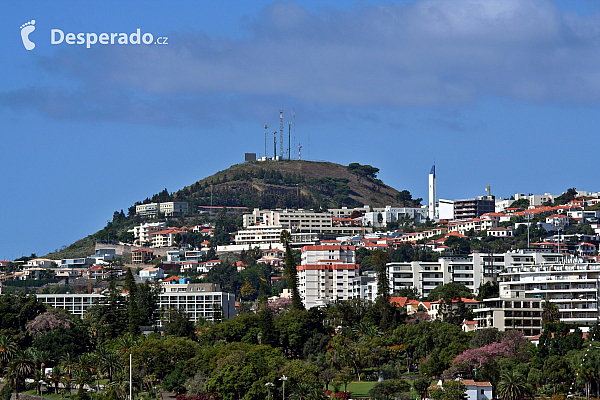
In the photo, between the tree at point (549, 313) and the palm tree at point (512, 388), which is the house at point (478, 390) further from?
the tree at point (549, 313)

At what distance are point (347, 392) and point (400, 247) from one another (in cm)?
10865

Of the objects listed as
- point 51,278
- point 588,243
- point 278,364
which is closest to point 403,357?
point 278,364

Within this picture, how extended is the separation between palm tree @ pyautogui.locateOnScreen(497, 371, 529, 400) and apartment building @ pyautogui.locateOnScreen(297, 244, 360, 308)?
68889 millimetres

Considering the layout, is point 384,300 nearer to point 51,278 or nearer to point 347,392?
point 347,392

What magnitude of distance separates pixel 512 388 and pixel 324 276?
245ft

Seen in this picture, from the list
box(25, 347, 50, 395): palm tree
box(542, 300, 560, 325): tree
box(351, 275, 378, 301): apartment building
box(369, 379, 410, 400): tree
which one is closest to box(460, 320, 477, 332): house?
box(542, 300, 560, 325): tree

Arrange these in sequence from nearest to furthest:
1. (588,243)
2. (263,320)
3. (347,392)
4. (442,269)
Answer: (347,392)
(263,320)
(442,269)
(588,243)

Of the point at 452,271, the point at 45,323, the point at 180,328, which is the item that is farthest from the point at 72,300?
the point at 452,271

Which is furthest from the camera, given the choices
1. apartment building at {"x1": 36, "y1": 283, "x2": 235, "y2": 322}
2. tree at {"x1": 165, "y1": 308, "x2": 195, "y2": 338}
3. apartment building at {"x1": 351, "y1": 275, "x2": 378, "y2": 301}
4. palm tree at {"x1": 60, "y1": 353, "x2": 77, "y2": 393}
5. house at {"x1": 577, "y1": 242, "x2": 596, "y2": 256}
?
house at {"x1": 577, "y1": 242, "x2": 596, "y2": 256}

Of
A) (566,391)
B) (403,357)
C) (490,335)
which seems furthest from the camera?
(403,357)

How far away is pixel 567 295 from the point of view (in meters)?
112

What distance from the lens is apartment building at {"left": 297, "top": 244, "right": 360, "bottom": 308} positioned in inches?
6003

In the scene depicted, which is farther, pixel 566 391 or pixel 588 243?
pixel 588 243

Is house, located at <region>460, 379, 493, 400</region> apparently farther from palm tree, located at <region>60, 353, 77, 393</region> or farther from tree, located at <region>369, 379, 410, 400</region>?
palm tree, located at <region>60, 353, 77, 393</region>
